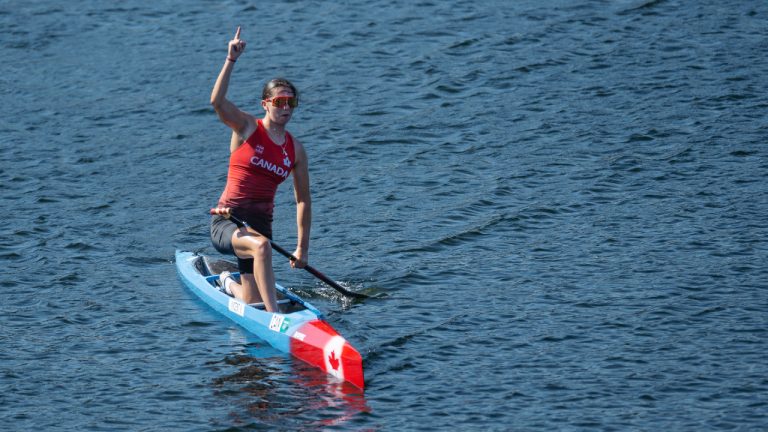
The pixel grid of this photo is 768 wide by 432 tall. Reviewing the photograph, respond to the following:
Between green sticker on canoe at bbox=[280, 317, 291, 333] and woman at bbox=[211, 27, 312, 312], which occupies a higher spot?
woman at bbox=[211, 27, 312, 312]

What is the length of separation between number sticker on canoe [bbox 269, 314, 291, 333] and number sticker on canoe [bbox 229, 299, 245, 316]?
25.0 inches

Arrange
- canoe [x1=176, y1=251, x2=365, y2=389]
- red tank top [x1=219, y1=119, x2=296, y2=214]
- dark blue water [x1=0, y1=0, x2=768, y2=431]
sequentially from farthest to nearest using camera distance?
red tank top [x1=219, y1=119, x2=296, y2=214]
canoe [x1=176, y1=251, x2=365, y2=389]
dark blue water [x1=0, y1=0, x2=768, y2=431]

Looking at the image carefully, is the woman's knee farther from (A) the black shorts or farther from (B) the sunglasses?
(B) the sunglasses

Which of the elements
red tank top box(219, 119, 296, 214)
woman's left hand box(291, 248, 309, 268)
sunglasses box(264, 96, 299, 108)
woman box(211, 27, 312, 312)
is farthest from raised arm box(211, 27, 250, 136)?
woman's left hand box(291, 248, 309, 268)

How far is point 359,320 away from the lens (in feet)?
45.1

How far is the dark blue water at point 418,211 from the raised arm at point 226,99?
8.45ft

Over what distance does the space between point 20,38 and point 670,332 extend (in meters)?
18.6

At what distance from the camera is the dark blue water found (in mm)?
11891

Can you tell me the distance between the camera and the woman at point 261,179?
12430mm

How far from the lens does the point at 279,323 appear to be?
12.9 m

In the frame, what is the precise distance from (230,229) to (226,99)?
1.65 m

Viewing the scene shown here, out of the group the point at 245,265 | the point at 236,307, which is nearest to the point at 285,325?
the point at 245,265

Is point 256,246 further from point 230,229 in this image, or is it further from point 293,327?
point 293,327

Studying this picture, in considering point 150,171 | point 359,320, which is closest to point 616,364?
point 359,320
